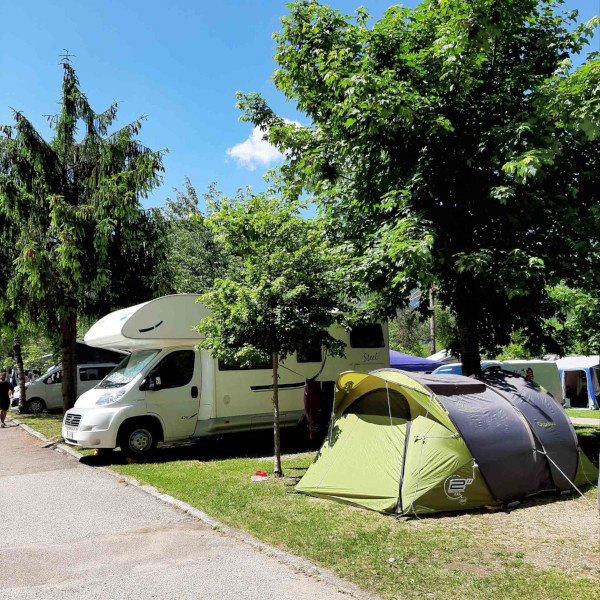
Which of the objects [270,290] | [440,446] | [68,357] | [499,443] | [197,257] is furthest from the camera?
[197,257]

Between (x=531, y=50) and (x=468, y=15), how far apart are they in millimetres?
2326

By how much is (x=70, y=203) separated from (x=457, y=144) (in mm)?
12389

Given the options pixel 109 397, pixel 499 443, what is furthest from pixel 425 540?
pixel 109 397

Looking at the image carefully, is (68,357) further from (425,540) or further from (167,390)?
(425,540)

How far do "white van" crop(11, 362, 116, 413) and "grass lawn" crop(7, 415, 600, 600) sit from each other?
14.3 m

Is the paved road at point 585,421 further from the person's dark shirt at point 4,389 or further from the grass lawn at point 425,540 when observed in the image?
the person's dark shirt at point 4,389

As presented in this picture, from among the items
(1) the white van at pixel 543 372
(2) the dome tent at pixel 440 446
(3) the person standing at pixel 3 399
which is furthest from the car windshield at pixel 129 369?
(1) the white van at pixel 543 372

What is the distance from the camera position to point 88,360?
Result: 22.4 m

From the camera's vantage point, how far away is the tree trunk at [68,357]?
1638cm

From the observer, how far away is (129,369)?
11.5m

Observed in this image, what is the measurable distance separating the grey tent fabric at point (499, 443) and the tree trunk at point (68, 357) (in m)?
12.7

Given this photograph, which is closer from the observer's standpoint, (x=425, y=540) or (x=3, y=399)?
(x=425, y=540)

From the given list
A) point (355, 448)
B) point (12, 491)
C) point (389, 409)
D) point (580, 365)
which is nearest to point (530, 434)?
point (389, 409)

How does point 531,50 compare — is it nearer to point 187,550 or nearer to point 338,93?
point 338,93
